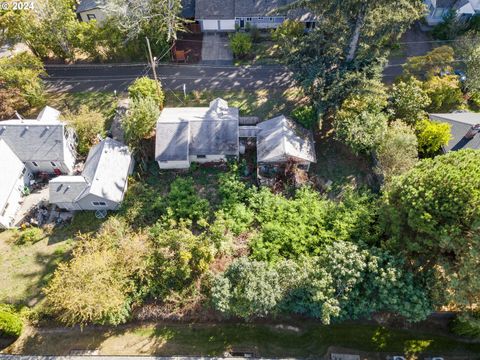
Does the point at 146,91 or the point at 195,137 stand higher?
the point at 146,91

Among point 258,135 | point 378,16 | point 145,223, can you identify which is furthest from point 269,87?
point 145,223

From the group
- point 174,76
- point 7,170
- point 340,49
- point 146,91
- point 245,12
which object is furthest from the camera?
point 245,12

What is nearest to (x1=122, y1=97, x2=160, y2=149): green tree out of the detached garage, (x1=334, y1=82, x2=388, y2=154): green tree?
the detached garage

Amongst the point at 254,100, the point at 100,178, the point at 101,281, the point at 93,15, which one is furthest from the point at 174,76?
the point at 101,281

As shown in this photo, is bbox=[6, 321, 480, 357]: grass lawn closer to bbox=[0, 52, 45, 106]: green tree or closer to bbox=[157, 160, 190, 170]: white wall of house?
bbox=[157, 160, 190, 170]: white wall of house

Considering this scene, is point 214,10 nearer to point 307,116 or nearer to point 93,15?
point 93,15

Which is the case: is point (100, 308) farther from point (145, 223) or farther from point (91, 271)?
point (145, 223)

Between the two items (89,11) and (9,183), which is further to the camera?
(89,11)
